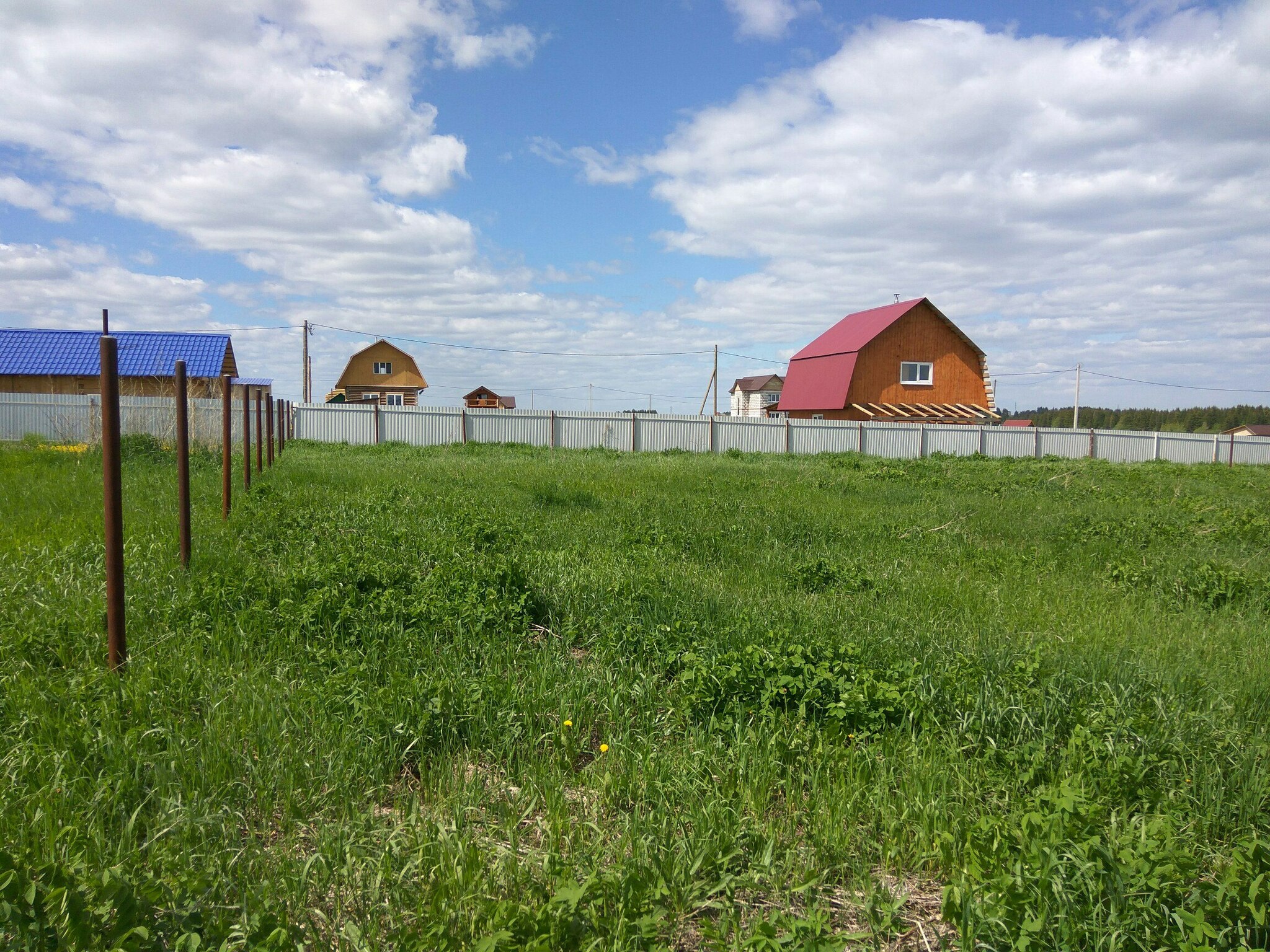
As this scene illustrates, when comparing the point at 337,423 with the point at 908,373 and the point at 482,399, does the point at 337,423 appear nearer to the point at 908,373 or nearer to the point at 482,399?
the point at 908,373

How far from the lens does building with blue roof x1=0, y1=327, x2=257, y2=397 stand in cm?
3027

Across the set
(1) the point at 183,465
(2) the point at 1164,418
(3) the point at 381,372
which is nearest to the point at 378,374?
(3) the point at 381,372

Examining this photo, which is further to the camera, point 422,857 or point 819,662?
point 819,662

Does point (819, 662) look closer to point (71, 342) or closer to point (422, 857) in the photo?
point (422, 857)

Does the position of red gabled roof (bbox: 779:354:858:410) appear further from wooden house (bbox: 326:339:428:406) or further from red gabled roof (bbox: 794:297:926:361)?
wooden house (bbox: 326:339:428:406)

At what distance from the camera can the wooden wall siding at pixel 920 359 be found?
34219 mm

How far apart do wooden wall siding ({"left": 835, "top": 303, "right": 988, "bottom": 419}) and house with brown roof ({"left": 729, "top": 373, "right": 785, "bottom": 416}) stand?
37872 millimetres

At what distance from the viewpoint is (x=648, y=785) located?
286cm

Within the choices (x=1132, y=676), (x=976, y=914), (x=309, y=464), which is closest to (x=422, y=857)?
(x=976, y=914)

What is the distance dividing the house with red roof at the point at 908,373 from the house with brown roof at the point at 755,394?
37.9 metres

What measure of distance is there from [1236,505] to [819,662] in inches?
449

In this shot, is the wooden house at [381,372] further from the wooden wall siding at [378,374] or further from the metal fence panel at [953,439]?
the metal fence panel at [953,439]

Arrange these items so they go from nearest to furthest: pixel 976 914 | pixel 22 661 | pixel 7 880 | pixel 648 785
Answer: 1. pixel 7 880
2. pixel 976 914
3. pixel 648 785
4. pixel 22 661

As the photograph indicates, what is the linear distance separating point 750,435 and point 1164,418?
87.8 m
